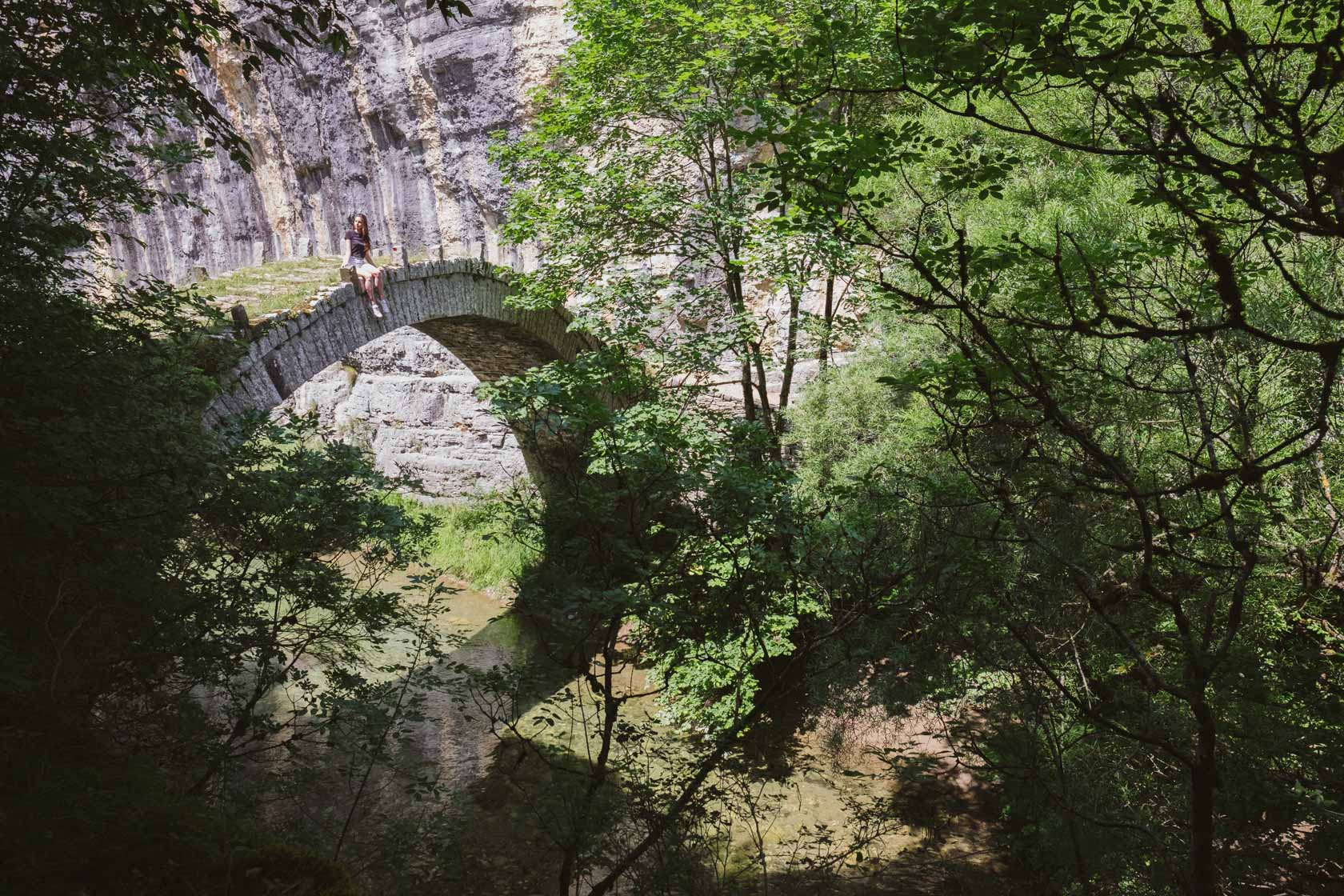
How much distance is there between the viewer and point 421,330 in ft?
36.7

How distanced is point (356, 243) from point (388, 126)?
31.1 ft

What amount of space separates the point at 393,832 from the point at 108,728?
1.81 m

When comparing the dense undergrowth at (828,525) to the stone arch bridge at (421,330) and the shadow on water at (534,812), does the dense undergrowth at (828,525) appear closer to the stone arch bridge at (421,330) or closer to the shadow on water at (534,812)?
the shadow on water at (534,812)

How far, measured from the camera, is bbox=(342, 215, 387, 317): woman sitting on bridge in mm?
8477

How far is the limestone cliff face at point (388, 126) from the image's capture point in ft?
49.4

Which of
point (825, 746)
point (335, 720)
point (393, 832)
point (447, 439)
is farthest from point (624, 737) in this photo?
point (447, 439)

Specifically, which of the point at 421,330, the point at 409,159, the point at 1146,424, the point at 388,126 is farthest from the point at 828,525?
the point at 388,126

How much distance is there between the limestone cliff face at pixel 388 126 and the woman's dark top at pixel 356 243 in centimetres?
545

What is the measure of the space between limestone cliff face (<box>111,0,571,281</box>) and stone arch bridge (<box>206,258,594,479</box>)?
2.62 meters

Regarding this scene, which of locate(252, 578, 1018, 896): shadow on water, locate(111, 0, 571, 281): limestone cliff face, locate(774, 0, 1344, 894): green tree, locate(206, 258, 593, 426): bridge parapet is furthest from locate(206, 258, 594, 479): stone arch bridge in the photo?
locate(111, 0, 571, 281): limestone cliff face

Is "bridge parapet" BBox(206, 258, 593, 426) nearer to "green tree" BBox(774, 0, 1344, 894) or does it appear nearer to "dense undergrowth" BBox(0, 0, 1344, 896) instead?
"dense undergrowth" BBox(0, 0, 1344, 896)

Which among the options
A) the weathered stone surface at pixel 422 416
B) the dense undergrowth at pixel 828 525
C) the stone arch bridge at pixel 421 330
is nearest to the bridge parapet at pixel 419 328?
the stone arch bridge at pixel 421 330

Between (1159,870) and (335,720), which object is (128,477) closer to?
(335,720)

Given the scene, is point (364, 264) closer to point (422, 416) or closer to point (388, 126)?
point (422, 416)
